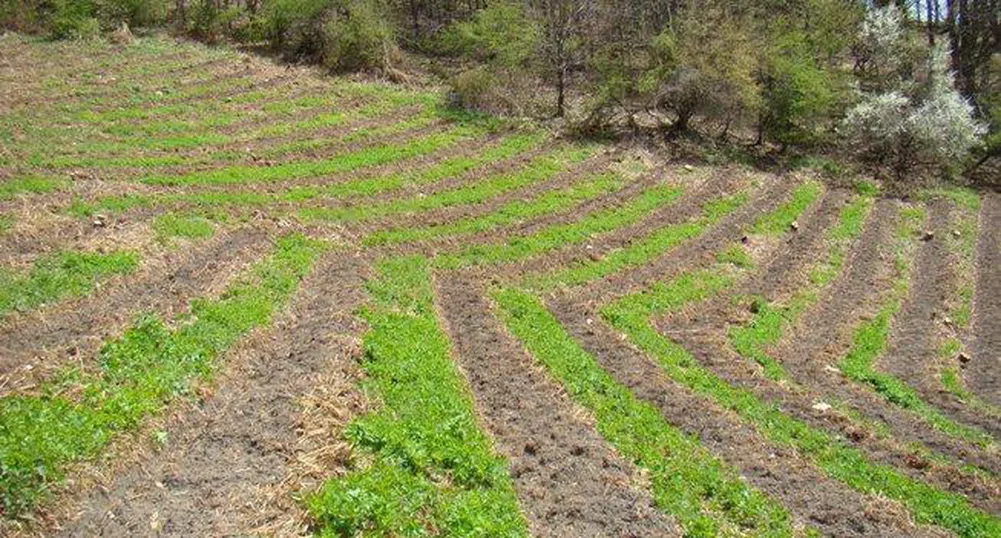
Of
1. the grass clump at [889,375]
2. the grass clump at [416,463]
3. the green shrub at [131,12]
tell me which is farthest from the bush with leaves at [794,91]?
the green shrub at [131,12]

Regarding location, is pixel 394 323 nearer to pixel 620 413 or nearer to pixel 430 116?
pixel 620 413

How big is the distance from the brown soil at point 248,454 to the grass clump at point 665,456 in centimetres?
425

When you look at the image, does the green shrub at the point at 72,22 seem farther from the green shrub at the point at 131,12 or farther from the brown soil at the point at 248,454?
the brown soil at the point at 248,454

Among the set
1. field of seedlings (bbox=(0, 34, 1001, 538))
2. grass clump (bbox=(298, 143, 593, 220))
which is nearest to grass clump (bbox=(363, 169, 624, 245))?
field of seedlings (bbox=(0, 34, 1001, 538))

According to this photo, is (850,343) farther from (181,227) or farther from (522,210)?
(181,227)

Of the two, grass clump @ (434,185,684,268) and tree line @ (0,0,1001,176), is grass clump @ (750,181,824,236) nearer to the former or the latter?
grass clump @ (434,185,684,268)

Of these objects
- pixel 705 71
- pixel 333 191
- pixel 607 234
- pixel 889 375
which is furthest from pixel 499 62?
pixel 889 375

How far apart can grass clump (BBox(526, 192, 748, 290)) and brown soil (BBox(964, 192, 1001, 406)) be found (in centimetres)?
837

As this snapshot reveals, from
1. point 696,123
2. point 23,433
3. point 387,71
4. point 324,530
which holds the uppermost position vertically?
point 387,71

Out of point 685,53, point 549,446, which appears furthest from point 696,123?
point 549,446

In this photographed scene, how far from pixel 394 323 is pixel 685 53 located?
22.8 m

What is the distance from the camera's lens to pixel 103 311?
1393 cm

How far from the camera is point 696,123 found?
119 ft

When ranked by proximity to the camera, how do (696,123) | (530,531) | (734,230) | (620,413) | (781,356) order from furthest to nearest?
(696,123) → (734,230) → (781,356) → (620,413) → (530,531)
